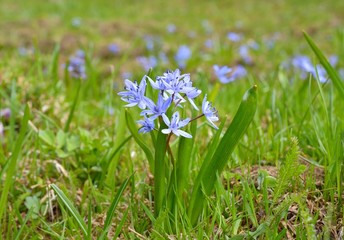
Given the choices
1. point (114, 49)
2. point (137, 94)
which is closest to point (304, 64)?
point (137, 94)

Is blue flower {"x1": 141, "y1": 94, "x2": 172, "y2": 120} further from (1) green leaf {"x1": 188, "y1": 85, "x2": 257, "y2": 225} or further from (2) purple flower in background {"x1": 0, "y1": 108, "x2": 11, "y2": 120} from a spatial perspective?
(2) purple flower in background {"x1": 0, "y1": 108, "x2": 11, "y2": 120}

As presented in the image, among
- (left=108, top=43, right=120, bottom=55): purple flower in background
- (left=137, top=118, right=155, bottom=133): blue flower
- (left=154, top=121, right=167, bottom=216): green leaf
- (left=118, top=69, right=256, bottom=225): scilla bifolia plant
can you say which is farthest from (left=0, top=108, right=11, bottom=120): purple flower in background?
(left=108, top=43, right=120, bottom=55): purple flower in background

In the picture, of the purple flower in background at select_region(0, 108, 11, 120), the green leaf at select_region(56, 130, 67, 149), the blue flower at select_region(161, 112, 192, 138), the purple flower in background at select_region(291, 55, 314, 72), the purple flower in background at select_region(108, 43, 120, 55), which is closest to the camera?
the blue flower at select_region(161, 112, 192, 138)

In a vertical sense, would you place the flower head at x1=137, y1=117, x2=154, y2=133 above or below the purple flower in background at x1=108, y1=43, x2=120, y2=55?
below

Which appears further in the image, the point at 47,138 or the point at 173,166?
the point at 47,138

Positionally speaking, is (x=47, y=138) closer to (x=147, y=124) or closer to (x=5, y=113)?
(x=5, y=113)

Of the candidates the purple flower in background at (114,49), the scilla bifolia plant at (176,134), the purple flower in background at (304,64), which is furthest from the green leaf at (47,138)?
the purple flower in background at (114,49)

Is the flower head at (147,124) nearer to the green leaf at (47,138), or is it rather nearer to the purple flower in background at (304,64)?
the green leaf at (47,138)

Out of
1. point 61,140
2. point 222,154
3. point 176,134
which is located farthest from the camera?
point 61,140
